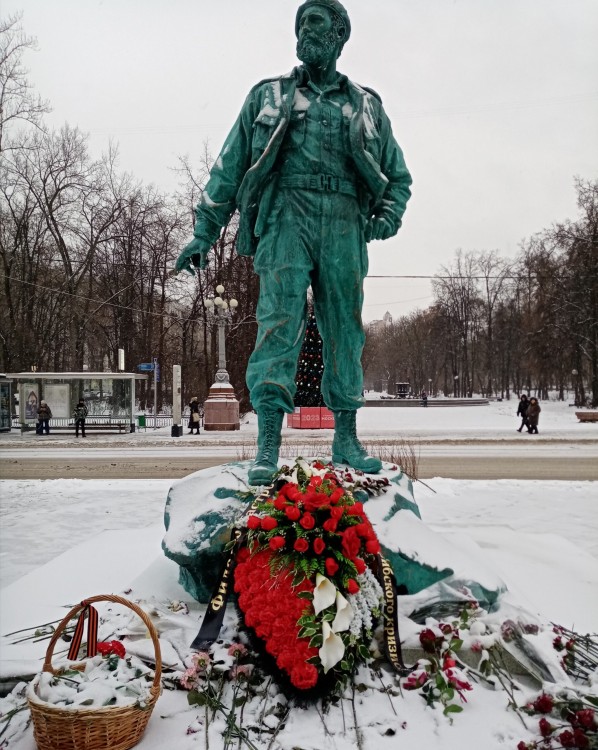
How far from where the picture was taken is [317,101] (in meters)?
3.46

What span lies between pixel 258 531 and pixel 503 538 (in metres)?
3.10

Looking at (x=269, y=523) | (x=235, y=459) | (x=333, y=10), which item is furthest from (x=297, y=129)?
(x=235, y=459)

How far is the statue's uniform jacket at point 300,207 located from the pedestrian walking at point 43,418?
58.8ft

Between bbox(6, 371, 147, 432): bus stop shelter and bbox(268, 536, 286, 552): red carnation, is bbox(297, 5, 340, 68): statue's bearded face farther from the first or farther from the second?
bbox(6, 371, 147, 432): bus stop shelter

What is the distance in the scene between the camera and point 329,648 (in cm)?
209

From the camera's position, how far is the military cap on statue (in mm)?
3350

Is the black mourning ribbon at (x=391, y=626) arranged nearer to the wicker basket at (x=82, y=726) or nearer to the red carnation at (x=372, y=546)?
the red carnation at (x=372, y=546)

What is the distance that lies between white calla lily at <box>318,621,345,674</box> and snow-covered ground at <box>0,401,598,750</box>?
21 centimetres

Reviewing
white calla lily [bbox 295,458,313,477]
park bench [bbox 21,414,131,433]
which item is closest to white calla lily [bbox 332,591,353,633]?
white calla lily [bbox 295,458,313,477]

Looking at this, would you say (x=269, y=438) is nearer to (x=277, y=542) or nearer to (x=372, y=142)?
(x=277, y=542)

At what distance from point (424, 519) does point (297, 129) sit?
12.6 ft

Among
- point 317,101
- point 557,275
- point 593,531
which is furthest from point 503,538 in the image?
point 557,275

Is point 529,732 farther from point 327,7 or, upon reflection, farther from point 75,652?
point 327,7

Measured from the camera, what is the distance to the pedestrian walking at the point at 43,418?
19.6 m
